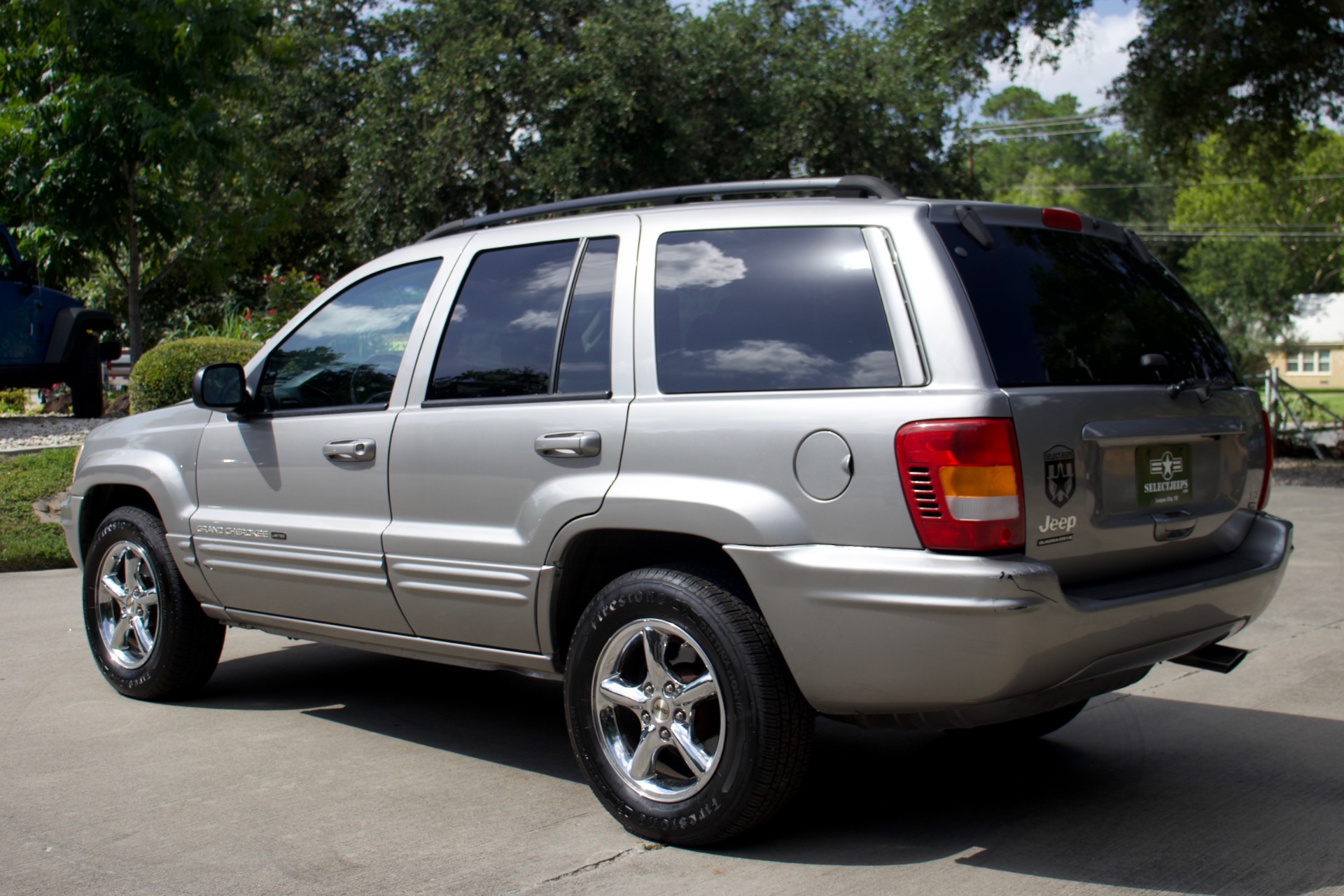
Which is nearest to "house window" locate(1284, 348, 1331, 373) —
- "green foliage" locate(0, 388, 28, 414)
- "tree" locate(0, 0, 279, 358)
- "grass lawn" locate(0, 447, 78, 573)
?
"green foliage" locate(0, 388, 28, 414)

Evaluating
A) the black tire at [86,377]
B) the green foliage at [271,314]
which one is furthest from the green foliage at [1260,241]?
the black tire at [86,377]

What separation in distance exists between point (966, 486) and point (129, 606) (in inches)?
155

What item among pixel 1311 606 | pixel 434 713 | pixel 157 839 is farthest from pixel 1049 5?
pixel 157 839

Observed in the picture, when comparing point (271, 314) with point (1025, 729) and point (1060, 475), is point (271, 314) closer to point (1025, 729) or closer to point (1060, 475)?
point (1025, 729)

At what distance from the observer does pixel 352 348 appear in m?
4.92

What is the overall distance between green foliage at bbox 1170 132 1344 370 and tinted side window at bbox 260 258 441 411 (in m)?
66.8

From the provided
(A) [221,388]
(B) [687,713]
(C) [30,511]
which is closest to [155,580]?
(A) [221,388]

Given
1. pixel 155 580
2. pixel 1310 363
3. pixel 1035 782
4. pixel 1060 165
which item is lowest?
pixel 1035 782

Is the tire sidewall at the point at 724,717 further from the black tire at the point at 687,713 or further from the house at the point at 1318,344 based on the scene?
the house at the point at 1318,344

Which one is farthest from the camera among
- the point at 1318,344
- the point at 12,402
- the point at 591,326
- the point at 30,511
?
the point at 1318,344

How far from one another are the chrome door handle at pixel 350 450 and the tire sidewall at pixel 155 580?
3.84 ft

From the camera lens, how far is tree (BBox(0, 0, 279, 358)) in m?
13.0

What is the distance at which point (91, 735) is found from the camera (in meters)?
5.02

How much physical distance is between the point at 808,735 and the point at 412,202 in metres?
18.4
